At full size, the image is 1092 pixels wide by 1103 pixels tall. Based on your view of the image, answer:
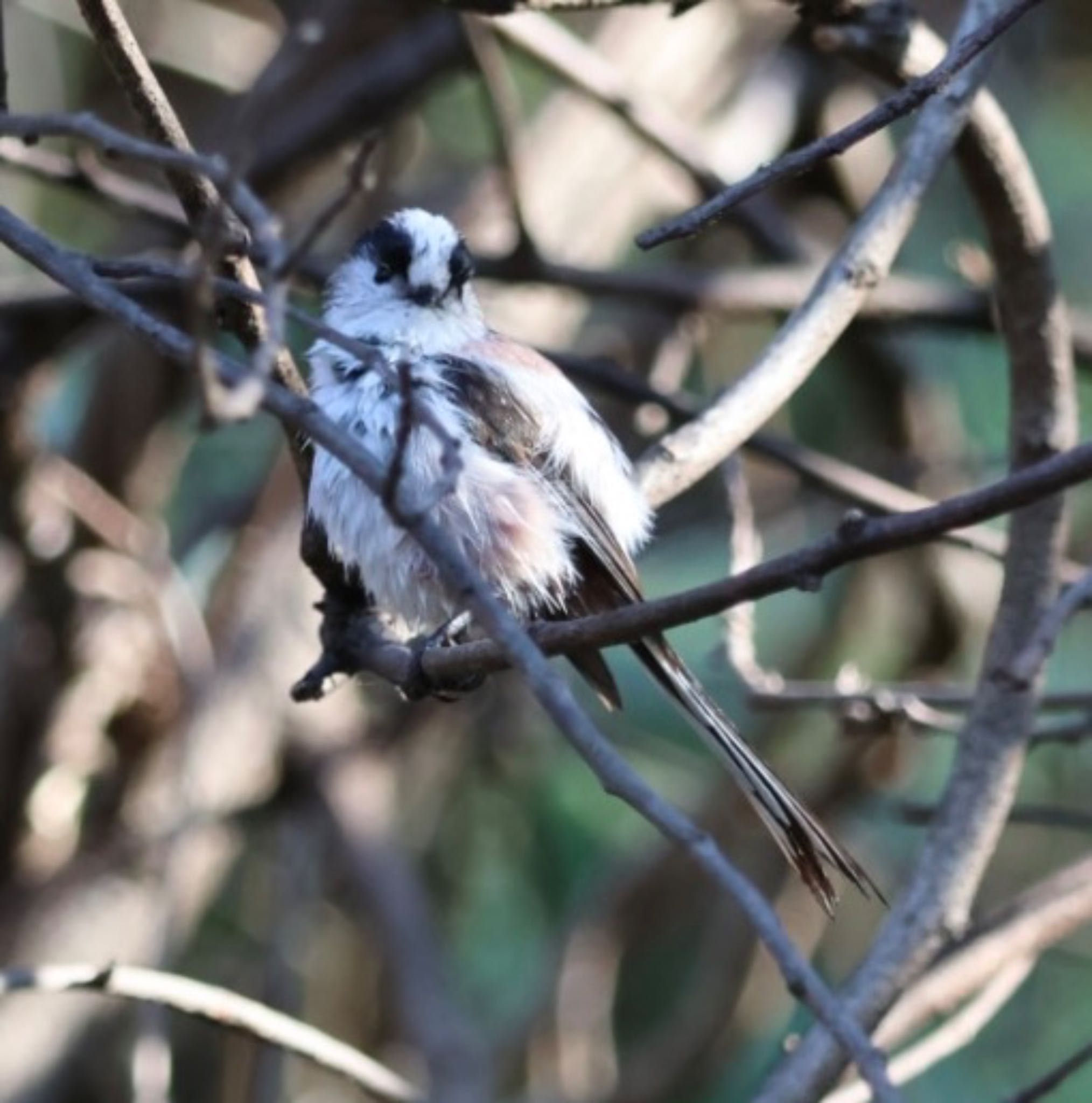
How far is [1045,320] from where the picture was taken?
295cm

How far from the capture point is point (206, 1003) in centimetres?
253

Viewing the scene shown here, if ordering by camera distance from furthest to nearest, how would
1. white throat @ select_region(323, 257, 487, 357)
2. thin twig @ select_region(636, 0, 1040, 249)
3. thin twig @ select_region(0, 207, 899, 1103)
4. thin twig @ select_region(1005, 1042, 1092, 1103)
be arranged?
1. white throat @ select_region(323, 257, 487, 357)
2. thin twig @ select_region(1005, 1042, 1092, 1103)
3. thin twig @ select_region(636, 0, 1040, 249)
4. thin twig @ select_region(0, 207, 899, 1103)

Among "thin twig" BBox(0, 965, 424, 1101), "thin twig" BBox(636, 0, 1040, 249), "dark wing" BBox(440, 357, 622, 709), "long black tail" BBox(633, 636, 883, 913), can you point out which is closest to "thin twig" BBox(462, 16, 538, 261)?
"dark wing" BBox(440, 357, 622, 709)

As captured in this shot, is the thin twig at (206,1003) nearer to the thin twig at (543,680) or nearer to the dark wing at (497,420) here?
the dark wing at (497,420)

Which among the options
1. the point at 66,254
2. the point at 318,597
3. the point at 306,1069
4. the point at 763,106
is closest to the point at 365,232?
the point at 318,597

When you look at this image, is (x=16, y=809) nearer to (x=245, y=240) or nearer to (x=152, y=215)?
(x=152, y=215)

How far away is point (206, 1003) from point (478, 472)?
96 centimetres

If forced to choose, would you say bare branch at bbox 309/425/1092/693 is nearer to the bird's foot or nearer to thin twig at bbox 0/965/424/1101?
the bird's foot

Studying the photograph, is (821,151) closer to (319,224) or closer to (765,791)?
(319,224)

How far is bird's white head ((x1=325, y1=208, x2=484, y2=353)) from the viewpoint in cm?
344


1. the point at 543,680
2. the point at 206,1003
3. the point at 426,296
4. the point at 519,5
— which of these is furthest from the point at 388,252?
the point at 543,680

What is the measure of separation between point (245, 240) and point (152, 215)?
58.5 inches

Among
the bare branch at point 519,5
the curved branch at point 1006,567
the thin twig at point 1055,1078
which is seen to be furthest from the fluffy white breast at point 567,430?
the thin twig at point 1055,1078

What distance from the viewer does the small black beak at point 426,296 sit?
3.45 meters
